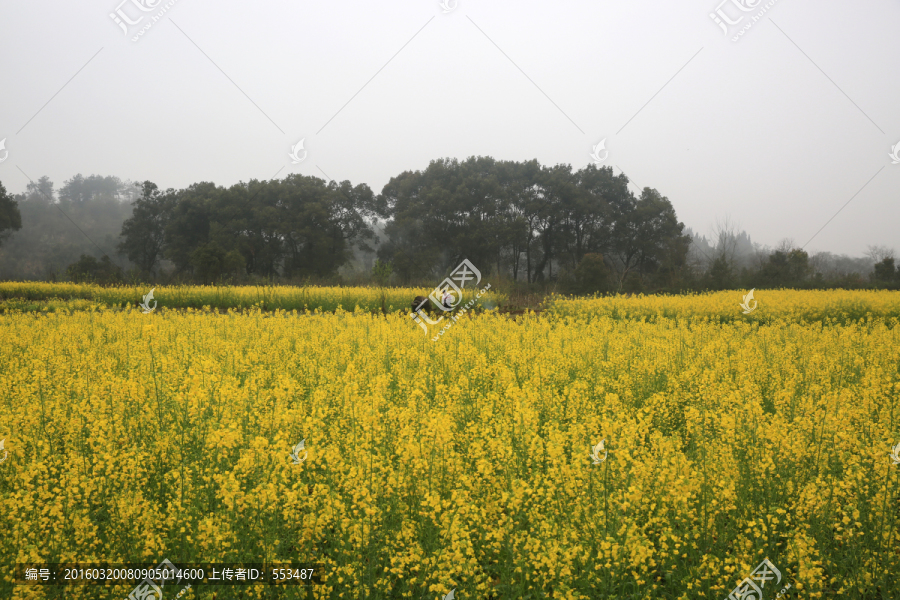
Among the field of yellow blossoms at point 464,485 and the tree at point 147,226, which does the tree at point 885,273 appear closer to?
the field of yellow blossoms at point 464,485

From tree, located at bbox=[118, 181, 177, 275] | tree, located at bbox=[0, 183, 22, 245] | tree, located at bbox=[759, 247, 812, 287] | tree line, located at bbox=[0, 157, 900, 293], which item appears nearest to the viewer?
tree, located at bbox=[759, 247, 812, 287]

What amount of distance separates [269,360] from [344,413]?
2953 millimetres

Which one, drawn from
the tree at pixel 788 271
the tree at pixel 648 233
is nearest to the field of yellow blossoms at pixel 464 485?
the tree at pixel 788 271

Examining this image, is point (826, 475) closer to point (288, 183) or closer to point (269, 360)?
point (269, 360)

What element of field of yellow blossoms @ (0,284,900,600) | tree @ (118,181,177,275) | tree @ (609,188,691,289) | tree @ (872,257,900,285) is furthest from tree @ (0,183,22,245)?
tree @ (872,257,900,285)

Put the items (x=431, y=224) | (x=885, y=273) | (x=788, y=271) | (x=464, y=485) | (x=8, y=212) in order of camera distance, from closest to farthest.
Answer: (x=464, y=485), (x=885, y=273), (x=788, y=271), (x=8, y=212), (x=431, y=224)

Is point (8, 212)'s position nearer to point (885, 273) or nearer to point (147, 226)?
point (147, 226)

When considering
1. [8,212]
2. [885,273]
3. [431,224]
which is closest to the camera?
[885,273]

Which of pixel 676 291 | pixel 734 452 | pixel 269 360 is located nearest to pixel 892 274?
pixel 676 291

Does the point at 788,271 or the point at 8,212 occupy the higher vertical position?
the point at 8,212

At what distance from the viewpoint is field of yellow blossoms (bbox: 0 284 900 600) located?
7.34ft

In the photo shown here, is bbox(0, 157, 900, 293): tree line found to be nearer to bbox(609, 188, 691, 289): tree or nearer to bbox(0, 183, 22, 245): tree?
bbox(609, 188, 691, 289): tree

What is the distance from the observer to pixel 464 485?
9.09 ft

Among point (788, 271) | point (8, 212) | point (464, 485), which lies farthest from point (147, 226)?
point (788, 271)
